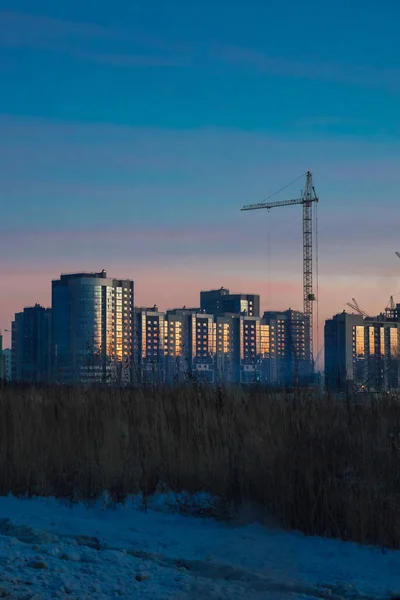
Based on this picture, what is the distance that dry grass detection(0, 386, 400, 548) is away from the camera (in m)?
7.05

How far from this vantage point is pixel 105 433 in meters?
9.37

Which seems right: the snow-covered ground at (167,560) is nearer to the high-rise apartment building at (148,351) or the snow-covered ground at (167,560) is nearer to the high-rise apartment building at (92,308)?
the high-rise apartment building at (148,351)

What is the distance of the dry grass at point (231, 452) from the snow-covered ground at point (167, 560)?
1.11ft

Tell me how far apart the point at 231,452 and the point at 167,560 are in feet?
7.24

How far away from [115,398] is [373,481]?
4851 mm

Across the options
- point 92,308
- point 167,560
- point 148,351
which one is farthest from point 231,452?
point 92,308

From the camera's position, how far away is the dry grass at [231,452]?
23.1 feet

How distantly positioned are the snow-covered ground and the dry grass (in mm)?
339

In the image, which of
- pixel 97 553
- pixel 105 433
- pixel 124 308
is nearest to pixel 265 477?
pixel 97 553

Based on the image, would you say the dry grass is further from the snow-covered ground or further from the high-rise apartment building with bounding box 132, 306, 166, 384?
the high-rise apartment building with bounding box 132, 306, 166, 384

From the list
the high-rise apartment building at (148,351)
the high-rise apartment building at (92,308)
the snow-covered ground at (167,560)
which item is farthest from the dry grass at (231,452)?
the high-rise apartment building at (92,308)

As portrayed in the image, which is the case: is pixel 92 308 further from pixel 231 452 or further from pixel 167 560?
pixel 167 560

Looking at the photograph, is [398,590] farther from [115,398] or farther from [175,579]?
[115,398]

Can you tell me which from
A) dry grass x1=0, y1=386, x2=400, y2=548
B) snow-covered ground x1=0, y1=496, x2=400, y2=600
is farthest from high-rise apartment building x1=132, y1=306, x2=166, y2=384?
snow-covered ground x1=0, y1=496, x2=400, y2=600
